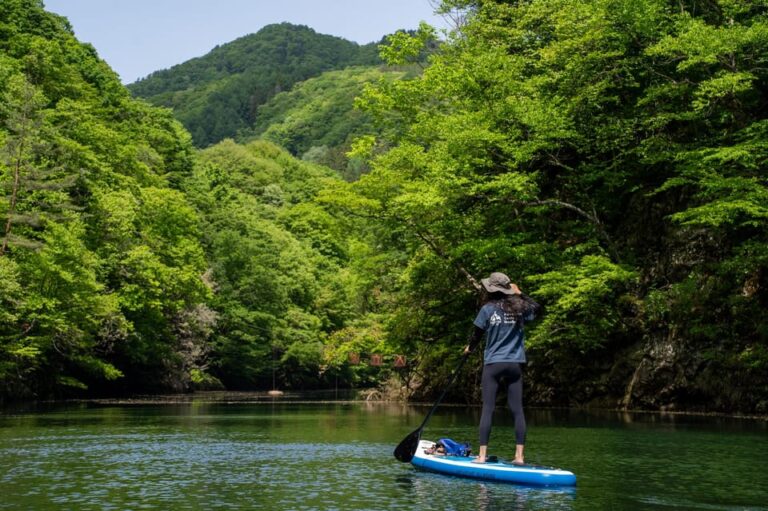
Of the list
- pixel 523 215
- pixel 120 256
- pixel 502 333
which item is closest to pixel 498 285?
pixel 502 333

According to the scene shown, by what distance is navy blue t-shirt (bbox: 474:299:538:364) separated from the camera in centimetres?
1191

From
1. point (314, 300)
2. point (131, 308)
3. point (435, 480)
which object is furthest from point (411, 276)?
point (314, 300)

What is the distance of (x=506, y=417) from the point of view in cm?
2716

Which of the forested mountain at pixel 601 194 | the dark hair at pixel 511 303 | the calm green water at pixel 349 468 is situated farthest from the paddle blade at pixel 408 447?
the forested mountain at pixel 601 194

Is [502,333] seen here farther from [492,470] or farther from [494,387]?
[492,470]

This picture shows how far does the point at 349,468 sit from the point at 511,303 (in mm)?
3214

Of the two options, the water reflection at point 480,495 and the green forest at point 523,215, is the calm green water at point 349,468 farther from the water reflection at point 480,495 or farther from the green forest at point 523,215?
the green forest at point 523,215

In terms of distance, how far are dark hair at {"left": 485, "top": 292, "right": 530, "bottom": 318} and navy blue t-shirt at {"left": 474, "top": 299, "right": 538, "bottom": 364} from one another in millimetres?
41

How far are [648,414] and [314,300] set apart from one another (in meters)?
62.3

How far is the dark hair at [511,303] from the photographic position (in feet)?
→ 39.2

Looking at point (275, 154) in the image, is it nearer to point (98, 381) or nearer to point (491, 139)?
point (98, 381)

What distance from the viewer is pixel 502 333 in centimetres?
1191

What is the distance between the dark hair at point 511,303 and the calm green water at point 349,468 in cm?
219

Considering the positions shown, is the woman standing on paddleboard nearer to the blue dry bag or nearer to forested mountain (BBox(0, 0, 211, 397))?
the blue dry bag
